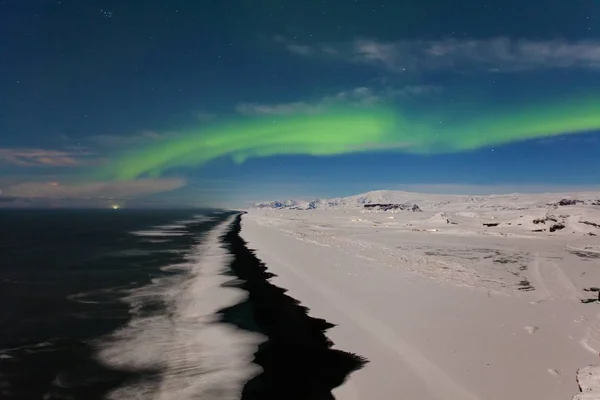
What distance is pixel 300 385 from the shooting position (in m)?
10.3

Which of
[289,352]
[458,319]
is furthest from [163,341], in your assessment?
[458,319]

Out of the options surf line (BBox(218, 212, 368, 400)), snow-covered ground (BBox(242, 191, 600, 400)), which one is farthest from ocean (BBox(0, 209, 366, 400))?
snow-covered ground (BBox(242, 191, 600, 400))

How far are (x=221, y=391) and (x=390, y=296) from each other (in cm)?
1109

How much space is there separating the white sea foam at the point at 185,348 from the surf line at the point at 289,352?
51cm

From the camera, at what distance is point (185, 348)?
43.1 feet

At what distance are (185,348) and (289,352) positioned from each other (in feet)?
12.0

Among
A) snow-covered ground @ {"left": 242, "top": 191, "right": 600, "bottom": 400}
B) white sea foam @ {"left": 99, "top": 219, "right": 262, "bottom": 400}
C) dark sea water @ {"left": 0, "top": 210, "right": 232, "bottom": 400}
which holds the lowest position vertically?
dark sea water @ {"left": 0, "top": 210, "right": 232, "bottom": 400}

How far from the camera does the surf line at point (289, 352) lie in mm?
10172

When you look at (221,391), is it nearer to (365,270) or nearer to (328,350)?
(328,350)

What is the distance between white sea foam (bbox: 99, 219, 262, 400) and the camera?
10250 millimetres

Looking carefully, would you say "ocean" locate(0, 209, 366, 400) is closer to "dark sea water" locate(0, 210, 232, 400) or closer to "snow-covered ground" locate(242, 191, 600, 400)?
"dark sea water" locate(0, 210, 232, 400)

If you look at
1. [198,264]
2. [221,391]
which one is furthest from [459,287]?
[198,264]

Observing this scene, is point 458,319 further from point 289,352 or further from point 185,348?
point 185,348

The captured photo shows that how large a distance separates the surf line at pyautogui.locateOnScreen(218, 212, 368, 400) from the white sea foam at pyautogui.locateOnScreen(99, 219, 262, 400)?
0.51 m
